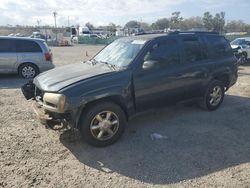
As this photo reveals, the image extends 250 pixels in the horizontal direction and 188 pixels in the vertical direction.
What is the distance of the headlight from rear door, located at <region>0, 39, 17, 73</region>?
7.34 metres

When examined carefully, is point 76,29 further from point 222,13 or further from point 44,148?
point 44,148

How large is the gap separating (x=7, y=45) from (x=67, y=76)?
733cm

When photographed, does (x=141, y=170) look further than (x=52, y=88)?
No

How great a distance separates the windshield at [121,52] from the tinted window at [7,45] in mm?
6321

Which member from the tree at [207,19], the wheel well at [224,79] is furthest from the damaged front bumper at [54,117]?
the tree at [207,19]

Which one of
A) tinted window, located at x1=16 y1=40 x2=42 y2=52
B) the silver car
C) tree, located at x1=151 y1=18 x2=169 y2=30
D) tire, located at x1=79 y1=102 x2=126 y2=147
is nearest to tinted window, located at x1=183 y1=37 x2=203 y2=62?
tire, located at x1=79 y1=102 x2=126 y2=147

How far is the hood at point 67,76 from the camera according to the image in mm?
4465

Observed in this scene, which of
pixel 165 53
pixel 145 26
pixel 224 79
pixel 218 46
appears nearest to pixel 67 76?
→ pixel 165 53

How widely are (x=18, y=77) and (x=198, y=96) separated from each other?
808 centimetres

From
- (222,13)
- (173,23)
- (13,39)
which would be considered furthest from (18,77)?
(222,13)

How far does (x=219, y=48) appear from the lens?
6.62 m

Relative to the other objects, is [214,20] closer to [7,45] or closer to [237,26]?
[237,26]

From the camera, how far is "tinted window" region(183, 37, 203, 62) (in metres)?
5.82

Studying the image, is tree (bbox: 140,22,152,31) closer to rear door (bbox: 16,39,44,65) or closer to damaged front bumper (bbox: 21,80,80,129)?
rear door (bbox: 16,39,44,65)
